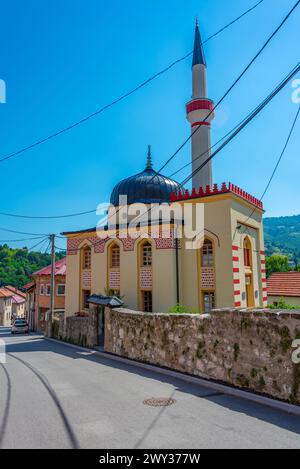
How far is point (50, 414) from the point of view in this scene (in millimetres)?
6855

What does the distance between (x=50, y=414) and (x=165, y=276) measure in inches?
485

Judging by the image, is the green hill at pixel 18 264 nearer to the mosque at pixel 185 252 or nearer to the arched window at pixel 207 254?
the mosque at pixel 185 252

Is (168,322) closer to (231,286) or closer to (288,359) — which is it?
(288,359)

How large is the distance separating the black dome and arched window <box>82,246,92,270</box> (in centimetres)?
394

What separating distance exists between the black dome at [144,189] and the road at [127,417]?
14814 mm

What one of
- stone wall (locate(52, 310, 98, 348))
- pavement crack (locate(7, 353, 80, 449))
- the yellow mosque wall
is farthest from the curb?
the yellow mosque wall

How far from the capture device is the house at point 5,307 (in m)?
60.2

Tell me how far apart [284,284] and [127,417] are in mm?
23805

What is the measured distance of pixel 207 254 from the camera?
18438mm

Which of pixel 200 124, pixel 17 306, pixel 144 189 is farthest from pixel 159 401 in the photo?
pixel 17 306

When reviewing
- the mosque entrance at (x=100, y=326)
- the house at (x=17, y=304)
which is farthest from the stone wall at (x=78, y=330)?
the house at (x=17, y=304)

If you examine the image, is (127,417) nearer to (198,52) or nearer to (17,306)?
(198,52)

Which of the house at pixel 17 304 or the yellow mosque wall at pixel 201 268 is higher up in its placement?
the yellow mosque wall at pixel 201 268
